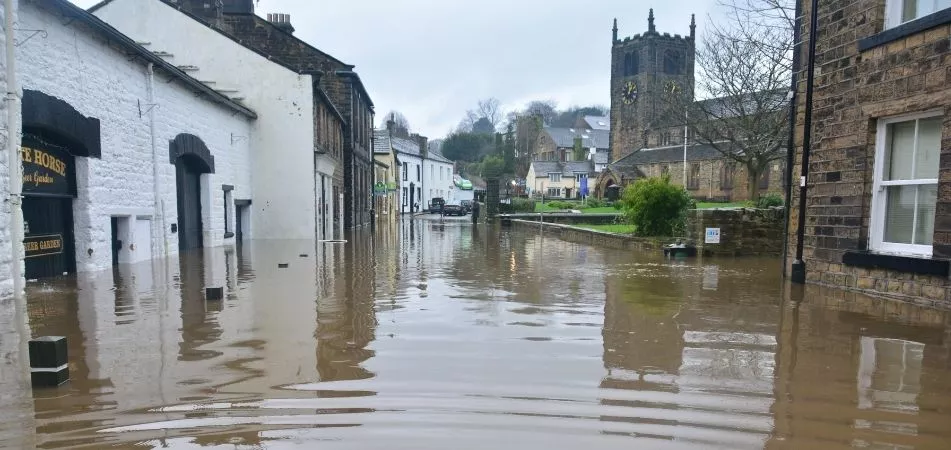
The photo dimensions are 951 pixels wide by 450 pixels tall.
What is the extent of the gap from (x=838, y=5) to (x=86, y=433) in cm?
1020

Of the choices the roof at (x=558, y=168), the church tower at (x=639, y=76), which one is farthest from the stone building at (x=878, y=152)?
the roof at (x=558, y=168)

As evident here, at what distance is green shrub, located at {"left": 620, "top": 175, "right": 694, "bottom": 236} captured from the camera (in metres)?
17.0

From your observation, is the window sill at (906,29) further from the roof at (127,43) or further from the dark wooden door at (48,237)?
the dark wooden door at (48,237)

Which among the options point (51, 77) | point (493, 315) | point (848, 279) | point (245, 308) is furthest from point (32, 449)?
point (848, 279)

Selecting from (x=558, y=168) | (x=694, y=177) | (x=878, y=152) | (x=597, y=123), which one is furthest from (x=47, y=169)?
(x=597, y=123)

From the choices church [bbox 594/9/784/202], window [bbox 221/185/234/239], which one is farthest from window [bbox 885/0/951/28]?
church [bbox 594/9/784/202]

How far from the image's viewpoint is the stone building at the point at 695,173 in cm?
5453

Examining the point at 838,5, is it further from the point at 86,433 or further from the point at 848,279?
the point at 86,433

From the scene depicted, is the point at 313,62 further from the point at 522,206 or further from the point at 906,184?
the point at 906,184

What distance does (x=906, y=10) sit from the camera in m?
7.60

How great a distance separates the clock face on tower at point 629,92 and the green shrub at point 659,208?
5716 centimetres

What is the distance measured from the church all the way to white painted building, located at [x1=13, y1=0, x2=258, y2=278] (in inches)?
1728

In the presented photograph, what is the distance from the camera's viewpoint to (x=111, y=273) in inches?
412

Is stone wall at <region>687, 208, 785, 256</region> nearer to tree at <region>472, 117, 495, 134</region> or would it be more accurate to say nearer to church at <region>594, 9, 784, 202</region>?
church at <region>594, 9, 784, 202</region>
